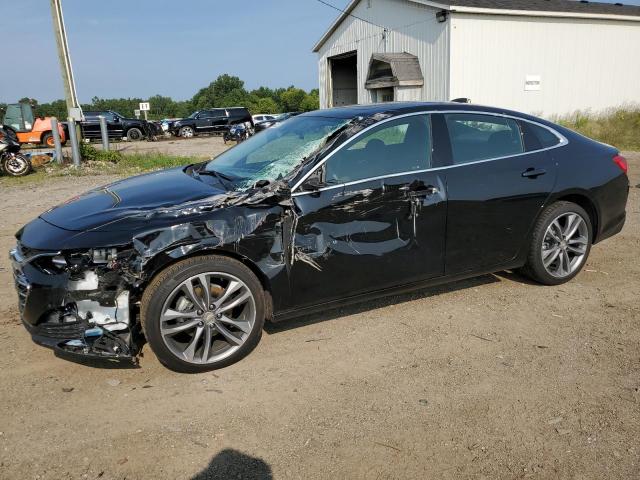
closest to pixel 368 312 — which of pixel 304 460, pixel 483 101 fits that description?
pixel 304 460

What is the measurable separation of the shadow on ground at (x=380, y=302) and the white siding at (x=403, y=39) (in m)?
14.4

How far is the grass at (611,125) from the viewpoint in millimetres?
19000

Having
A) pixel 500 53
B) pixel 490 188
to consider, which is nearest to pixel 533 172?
pixel 490 188

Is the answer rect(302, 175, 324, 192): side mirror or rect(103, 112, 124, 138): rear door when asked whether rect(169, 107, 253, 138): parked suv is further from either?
rect(302, 175, 324, 192): side mirror

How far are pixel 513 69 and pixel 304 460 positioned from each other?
19.6 meters

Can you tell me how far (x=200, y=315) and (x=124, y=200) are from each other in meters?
1.03

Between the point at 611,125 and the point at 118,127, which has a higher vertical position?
the point at 118,127

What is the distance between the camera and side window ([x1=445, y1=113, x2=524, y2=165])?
4180 mm

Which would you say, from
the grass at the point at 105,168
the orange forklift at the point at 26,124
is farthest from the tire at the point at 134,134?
the grass at the point at 105,168

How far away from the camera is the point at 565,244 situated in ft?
15.5

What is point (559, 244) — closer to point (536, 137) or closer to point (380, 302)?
point (536, 137)

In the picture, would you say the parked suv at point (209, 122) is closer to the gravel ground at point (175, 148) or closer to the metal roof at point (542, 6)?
the gravel ground at point (175, 148)

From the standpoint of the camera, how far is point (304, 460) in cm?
260

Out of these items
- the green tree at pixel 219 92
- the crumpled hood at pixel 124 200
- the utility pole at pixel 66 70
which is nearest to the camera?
the crumpled hood at pixel 124 200
